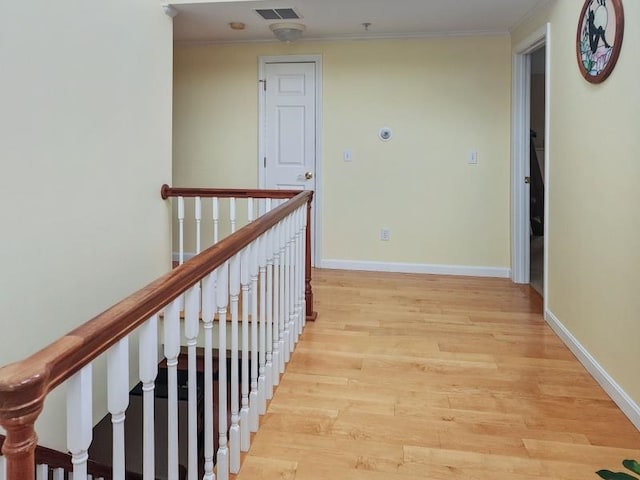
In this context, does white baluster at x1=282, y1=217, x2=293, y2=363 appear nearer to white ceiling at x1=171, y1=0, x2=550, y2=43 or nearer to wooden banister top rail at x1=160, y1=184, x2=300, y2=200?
wooden banister top rail at x1=160, y1=184, x2=300, y2=200

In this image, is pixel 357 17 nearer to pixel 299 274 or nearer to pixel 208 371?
pixel 299 274

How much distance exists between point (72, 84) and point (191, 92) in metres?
2.50

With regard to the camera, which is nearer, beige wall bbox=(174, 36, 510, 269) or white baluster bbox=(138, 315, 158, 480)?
white baluster bbox=(138, 315, 158, 480)

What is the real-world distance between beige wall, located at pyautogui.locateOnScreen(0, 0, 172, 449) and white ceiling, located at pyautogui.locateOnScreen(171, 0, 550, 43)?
575 millimetres

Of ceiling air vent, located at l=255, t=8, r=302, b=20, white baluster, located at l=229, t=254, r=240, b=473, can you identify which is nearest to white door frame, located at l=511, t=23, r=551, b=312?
ceiling air vent, located at l=255, t=8, r=302, b=20

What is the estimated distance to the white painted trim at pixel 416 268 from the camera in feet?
15.3

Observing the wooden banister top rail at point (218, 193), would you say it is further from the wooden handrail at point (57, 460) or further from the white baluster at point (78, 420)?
the white baluster at point (78, 420)

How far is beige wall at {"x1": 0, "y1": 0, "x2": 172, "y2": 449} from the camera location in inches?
88.3

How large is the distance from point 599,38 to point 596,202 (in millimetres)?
807

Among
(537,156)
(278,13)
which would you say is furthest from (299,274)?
(537,156)

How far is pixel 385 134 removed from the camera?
473 centimetres

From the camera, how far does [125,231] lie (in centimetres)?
317

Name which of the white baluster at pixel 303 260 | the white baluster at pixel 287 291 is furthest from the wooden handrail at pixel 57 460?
the white baluster at pixel 303 260

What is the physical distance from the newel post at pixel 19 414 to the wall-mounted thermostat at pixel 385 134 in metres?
4.27
